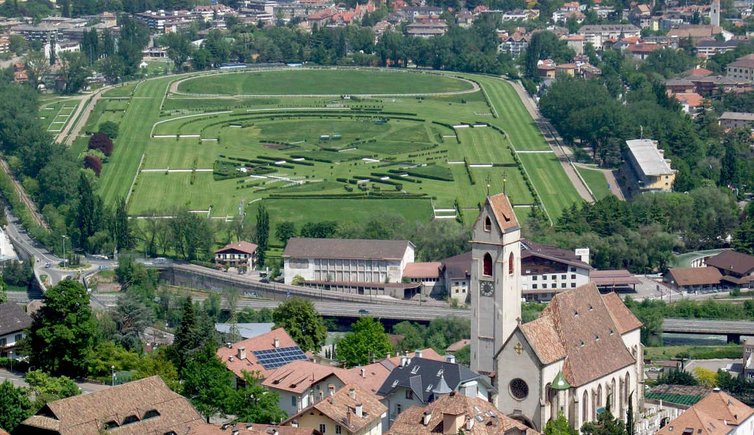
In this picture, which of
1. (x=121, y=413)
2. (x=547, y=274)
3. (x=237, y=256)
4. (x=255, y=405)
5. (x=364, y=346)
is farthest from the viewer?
(x=237, y=256)

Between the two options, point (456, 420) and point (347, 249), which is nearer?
point (456, 420)

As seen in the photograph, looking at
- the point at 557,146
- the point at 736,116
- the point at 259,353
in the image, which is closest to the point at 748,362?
the point at 259,353

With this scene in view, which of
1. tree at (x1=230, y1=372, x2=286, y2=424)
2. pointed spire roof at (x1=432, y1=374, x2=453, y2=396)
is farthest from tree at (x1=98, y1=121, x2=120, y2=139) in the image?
pointed spire roof at (x1=432, y1=374, x2=453, y2=396)

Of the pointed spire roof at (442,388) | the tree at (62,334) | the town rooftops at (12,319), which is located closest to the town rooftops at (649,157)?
the town rooftops at (12,319)

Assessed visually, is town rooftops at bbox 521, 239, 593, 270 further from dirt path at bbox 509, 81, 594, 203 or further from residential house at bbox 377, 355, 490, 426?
residential house at bbox 377, 355, 490, 426

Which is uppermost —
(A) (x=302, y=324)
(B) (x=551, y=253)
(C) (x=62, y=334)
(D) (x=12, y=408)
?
(D) (x=12, y=408)

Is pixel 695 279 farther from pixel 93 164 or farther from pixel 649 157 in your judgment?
pixel 93 164
